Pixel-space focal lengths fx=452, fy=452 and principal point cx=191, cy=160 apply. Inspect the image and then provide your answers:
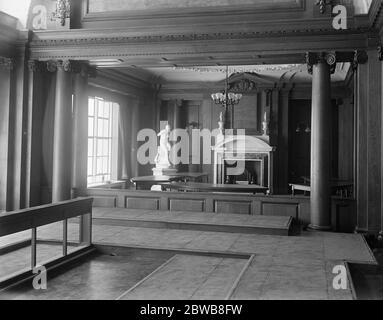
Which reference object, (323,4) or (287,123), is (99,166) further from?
(323,4)

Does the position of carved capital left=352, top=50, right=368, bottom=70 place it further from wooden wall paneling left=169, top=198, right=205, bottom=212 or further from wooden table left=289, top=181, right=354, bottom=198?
wooden wall paneling left=169, top=198, right=205, bottom=212

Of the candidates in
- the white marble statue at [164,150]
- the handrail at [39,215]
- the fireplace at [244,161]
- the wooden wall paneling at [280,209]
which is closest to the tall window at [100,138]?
the white marble statue at [164,150]

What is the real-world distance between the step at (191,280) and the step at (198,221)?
1362mm

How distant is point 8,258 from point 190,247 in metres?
2.25

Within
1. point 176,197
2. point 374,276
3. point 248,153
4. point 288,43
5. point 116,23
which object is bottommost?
point 374,276

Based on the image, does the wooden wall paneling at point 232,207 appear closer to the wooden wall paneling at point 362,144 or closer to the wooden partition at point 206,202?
the wooden partition at point 206,202

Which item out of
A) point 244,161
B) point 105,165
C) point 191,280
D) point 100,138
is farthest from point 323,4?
point 105,165

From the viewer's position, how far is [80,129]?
346 inches

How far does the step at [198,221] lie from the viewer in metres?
6.82

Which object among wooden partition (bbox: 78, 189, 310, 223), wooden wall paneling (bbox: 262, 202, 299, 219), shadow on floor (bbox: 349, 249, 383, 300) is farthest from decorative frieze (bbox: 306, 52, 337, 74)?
shadow on floor (bbox: 349, 249, 383, 300)

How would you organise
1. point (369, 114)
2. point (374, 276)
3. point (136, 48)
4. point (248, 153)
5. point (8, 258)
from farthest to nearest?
point (248, 153) → point (136, 48) → point (369, 114) → point (8, 258) → point (374, 276)

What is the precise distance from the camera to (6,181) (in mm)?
8336
